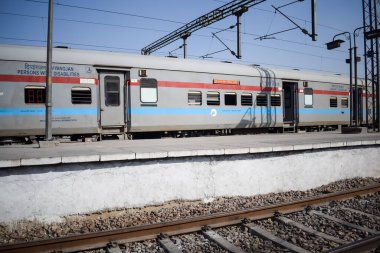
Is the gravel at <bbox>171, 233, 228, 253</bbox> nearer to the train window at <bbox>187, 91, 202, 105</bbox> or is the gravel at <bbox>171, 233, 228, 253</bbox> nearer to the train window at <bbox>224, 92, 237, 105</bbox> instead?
the train window at <bbox>187, 91, 202, 105</bbox>

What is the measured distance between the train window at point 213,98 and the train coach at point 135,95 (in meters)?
0.05

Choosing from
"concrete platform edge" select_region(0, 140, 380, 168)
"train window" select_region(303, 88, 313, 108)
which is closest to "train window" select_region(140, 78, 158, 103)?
"concrete platform edge" select_region(0, 140, 380, 168)

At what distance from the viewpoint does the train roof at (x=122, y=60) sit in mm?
10102

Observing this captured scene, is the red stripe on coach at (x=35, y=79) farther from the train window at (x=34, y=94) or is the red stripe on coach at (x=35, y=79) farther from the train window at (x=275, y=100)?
the train window at (x=275, y=100)

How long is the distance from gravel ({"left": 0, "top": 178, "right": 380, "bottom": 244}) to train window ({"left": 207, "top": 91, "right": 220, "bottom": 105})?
21.4ft

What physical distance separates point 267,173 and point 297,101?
32.8ft

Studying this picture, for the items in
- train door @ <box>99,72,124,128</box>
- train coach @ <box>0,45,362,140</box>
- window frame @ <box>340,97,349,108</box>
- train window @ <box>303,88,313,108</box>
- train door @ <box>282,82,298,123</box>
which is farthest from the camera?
window frame @ <box>340,97,349,108</box>

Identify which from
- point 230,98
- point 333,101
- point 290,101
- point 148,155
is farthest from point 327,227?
point 333,101

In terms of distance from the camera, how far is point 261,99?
15297mm

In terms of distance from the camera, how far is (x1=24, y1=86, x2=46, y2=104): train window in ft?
33.0

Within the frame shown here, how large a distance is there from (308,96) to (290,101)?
3.74ft

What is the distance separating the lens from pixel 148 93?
12.0m

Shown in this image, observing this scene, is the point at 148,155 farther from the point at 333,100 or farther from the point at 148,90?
the point at 333,100

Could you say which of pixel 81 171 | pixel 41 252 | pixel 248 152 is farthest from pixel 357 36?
pixel 41 252
